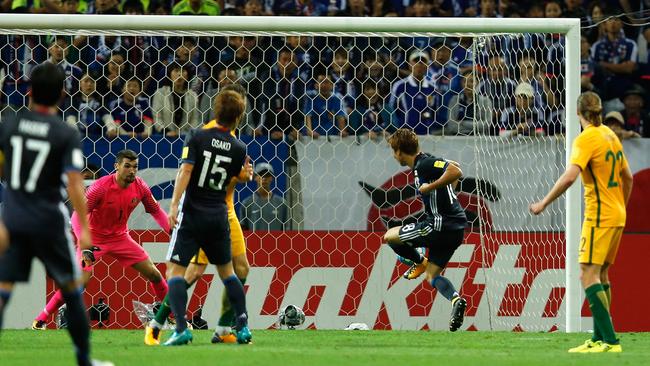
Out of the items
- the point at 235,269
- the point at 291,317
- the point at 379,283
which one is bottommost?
the point at 291,317

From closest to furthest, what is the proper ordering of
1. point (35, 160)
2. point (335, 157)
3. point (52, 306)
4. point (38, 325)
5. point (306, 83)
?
point (35, 160) < point (52, 306) < point (38, 325) < point (335, 157) < point (306, 83)

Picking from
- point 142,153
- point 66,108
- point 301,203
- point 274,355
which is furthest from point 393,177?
point 274,355

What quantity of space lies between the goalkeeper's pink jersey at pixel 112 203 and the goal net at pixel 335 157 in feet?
2.20

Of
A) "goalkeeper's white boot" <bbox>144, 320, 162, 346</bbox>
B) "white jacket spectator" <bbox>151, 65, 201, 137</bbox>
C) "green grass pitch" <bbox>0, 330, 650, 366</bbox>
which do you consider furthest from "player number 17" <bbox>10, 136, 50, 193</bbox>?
"white jacket spectator" <bbox>151, 65, 201, 137</bbox>

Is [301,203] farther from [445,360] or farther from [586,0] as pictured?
[586,0]

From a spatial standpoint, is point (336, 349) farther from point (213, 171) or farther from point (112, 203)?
point (112, 203)

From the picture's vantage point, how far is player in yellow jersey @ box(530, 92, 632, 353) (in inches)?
353

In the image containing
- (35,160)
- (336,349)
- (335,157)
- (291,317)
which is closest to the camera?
(35,160)

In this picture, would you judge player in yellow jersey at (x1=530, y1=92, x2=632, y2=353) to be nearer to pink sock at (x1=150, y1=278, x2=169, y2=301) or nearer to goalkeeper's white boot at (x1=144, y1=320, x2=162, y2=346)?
goalkeeper's white boot at (x1=144, y1=320, x2=162, y2=346)

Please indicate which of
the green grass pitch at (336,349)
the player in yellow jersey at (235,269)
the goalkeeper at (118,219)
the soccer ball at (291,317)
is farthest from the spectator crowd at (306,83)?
the player in yellow jersey at (235,269)

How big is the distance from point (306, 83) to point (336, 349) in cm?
465

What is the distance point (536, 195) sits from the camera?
13.2 meters

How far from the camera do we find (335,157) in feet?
41.9

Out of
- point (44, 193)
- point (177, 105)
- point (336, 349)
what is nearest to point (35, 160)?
point (44, 193)
